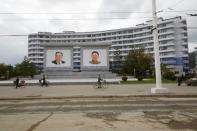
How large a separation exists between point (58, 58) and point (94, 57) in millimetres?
8143

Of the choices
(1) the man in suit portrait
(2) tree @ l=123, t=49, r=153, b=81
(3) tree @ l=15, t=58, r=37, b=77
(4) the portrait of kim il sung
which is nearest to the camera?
(4) the portrait of kim il sung

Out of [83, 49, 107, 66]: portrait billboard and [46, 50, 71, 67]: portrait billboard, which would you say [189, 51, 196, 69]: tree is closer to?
[83, 49, 107, 66]: portrait billboard

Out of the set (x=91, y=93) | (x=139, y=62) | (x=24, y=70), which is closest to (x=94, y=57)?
(x=139, y=62)

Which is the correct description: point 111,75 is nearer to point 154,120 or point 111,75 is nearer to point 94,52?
point 94,52

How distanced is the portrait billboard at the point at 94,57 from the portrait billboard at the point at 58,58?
12.8ft

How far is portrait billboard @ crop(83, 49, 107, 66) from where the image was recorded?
2822 inches

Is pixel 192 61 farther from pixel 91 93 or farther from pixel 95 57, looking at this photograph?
pixel 91 93

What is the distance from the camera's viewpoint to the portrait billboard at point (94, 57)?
235 feet

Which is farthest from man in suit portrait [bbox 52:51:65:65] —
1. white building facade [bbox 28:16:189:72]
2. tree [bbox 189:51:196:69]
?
tree [bbox 189:51:196:69]

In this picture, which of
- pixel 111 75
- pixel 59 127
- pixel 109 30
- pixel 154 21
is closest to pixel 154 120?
pixel 59 127

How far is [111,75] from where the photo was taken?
6950 centimetres

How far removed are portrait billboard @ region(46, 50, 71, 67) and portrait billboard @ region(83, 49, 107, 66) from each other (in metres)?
3.90

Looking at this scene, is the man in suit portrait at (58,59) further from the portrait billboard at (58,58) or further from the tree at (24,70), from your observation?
the tree at (24,70)

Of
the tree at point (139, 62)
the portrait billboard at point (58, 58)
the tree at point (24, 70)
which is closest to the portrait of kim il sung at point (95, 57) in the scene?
the portrait billboard at point (58, 58)
